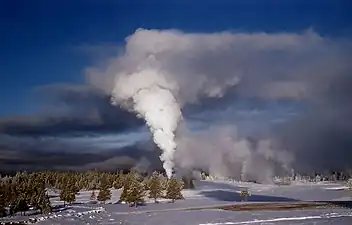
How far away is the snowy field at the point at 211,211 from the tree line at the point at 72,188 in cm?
105

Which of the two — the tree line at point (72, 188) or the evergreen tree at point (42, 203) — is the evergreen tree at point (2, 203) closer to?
the tree line at point (72, 188)

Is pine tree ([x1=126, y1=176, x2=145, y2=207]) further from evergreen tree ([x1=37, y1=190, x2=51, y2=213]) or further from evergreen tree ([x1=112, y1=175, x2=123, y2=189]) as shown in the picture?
evergreen tree ([x1=112, y1=175, x2=123, y2=189])

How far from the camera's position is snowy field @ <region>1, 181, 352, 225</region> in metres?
24.2

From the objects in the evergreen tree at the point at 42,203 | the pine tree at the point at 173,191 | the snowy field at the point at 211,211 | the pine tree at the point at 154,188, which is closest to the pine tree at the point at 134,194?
the snowy field at the point at 211,211

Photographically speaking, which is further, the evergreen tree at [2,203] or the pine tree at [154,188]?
the pine tree at [154,188]

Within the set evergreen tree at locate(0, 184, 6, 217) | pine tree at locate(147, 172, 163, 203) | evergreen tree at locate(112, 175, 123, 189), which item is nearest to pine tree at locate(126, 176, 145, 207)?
pine tree at locate(147, 172, 163, 203)

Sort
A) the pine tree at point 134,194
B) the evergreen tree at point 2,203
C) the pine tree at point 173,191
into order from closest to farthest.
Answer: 1. the evergreen tree at point 2,203
2. the pine tree at point 134,194
3. the pine tree at point 173,191

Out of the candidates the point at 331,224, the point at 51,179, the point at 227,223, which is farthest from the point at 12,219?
the point at 51,179

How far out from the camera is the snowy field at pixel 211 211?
2423 centimetres

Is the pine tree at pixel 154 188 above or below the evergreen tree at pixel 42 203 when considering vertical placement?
above

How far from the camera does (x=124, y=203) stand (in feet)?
141

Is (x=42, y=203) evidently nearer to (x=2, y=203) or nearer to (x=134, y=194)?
(x=2, y=203)

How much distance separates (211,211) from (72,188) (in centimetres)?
1849

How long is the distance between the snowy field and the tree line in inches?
41.2
